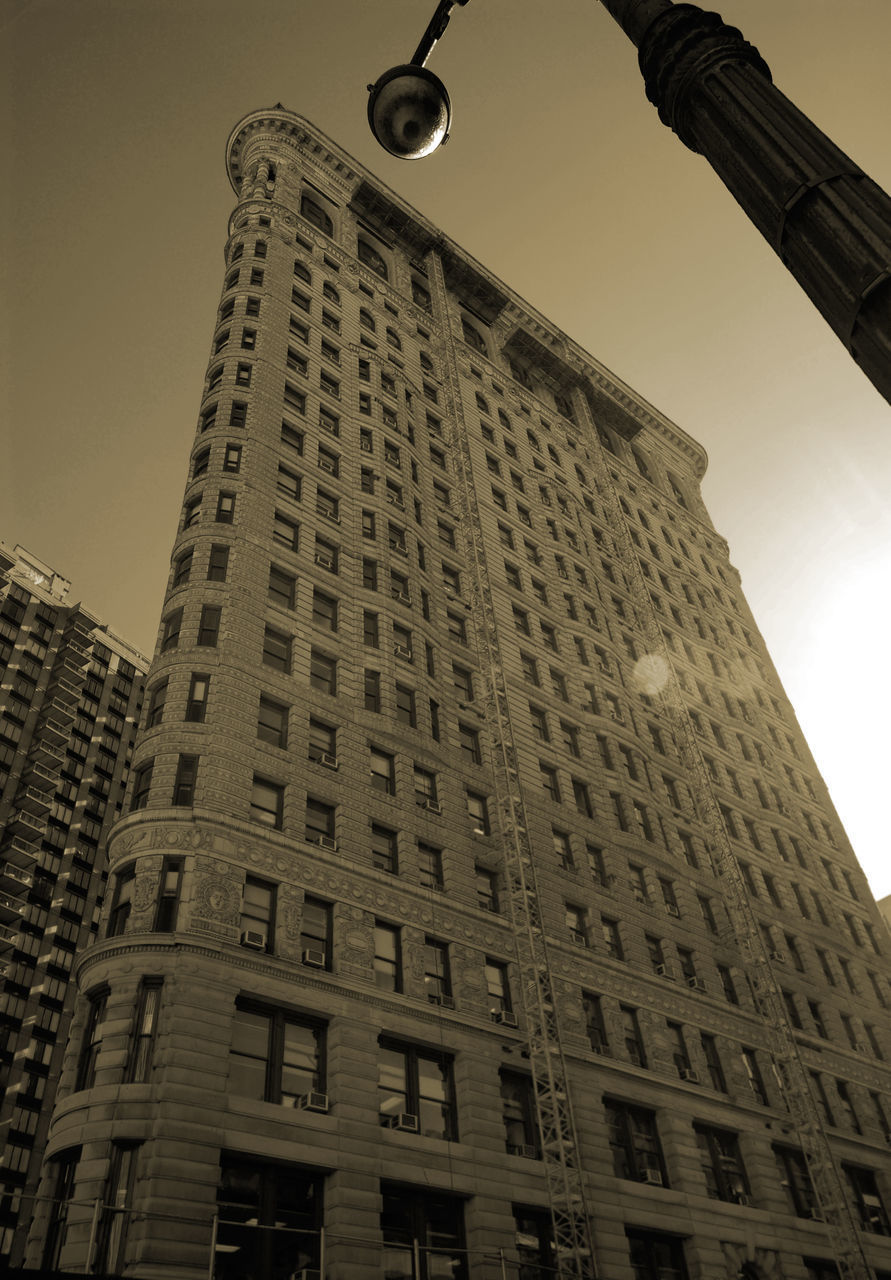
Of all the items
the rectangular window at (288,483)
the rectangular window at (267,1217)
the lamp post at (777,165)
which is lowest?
the rectangular window at (267,1217)

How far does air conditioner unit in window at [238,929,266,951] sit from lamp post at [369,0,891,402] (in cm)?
2246

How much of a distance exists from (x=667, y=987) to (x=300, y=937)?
17685 mm

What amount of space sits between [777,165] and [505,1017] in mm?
28522

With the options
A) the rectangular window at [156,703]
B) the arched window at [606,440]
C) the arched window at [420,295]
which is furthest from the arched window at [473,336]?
the rectangular window at [156,703]

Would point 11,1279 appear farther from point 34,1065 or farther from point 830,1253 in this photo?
point 34,1065

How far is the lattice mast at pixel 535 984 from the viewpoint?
27.2 meters

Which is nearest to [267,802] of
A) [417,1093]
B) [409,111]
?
[417,1093]

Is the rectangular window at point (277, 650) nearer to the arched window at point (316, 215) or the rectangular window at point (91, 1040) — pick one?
the rectangular window at point (91, 1040)

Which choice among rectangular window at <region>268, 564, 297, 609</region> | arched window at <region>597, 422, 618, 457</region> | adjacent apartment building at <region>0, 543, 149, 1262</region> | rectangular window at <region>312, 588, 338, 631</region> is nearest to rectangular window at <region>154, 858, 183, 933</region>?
rectangular window at <region>268, 564, 297, 609</region>

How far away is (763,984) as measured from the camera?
42844 millimetres

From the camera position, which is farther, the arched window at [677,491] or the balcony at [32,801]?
the balcony at [32,801]

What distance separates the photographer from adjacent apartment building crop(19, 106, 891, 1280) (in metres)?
23.2

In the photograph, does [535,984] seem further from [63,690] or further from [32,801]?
[63,690]

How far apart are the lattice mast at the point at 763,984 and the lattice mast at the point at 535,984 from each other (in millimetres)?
13724
